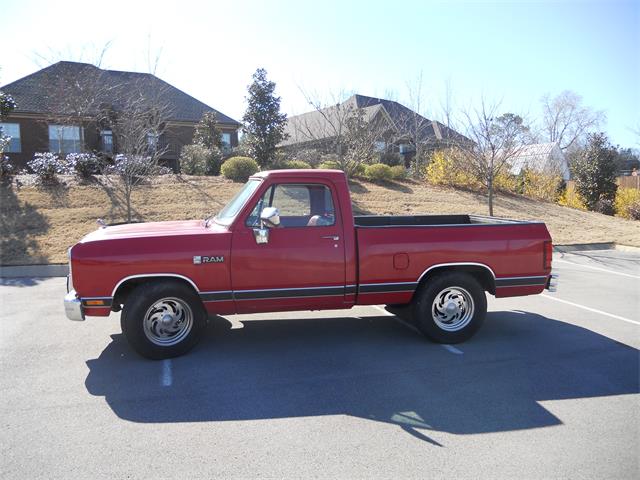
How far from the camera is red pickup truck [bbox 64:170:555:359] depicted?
16.7 ft

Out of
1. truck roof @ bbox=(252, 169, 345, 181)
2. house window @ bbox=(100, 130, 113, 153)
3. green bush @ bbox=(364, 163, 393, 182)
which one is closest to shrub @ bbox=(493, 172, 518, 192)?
green bush @ bbox=(364, 163, 393, 182)

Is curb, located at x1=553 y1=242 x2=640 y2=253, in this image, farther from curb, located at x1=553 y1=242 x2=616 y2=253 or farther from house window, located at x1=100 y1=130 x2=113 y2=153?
house window, located at x1=100 y1=130 x2=113 y2=153

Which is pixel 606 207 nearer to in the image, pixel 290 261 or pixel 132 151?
pixel 132 151

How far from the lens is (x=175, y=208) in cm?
1546

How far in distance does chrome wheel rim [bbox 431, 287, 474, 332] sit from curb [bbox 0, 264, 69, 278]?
27.3 ft

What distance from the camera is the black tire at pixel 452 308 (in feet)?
18.7

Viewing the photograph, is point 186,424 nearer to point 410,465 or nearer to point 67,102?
point 410,465

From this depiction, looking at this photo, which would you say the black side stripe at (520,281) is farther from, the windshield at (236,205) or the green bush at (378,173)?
the green bush at (378,173)

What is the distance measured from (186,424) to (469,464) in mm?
2141

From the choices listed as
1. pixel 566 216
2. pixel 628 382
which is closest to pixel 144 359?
pixel 628 382

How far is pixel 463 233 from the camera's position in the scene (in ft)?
18.8

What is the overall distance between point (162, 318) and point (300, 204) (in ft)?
6.49

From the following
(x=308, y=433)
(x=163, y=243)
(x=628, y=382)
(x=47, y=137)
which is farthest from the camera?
(x=47, y=137)

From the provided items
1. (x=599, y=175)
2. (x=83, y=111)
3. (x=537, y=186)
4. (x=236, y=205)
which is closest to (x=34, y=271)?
(x=236, y=205)
